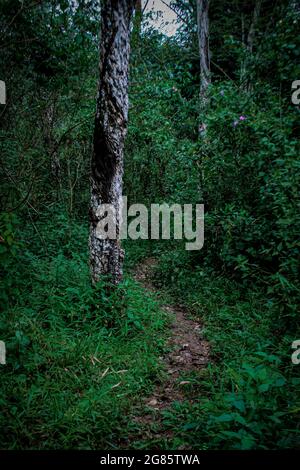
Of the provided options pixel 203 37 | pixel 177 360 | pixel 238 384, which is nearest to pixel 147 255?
pixel 177 360

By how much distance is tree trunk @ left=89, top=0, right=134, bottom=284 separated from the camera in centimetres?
348

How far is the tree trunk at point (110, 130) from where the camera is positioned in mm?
3484

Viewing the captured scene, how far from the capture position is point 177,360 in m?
3.54

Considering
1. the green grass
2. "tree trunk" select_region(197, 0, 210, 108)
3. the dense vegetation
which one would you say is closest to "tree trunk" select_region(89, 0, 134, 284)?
the dense vegetation

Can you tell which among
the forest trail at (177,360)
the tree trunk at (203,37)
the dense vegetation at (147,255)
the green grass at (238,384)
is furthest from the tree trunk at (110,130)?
the tree trunk at (203,37)

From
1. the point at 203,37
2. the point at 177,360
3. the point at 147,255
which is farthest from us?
the point at 203,37

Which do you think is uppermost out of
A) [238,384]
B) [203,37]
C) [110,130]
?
[203,37]

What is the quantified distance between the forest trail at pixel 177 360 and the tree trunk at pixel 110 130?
44.5 inches

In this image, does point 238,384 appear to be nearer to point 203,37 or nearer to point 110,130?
point 110,130

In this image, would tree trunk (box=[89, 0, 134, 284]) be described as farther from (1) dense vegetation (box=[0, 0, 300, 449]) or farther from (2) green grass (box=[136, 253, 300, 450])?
(2) green grass (box=[136, 253, 300, 450])

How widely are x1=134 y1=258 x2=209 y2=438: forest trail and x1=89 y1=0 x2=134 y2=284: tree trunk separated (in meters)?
1.13

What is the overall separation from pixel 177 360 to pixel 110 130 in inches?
114

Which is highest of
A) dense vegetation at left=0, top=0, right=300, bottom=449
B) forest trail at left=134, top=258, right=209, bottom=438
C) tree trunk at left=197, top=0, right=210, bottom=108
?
tree trunk at left=197, top=0, right=210, bottom=108

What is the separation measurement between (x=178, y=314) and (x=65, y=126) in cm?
520
